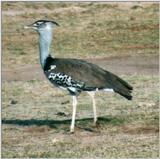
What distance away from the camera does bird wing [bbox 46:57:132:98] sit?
1180 centimetres

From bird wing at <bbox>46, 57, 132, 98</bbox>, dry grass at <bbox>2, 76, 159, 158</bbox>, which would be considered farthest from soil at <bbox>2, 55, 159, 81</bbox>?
bird wing at <bbox>46, 57, 132, 98</bbox>

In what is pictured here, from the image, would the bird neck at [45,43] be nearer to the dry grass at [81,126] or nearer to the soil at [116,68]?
the dry grass at [81,126]

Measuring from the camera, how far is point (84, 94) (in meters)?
16.2

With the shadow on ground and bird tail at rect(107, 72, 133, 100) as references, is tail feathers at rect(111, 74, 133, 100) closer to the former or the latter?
bird tail at rect(107, 72, 133, 100)

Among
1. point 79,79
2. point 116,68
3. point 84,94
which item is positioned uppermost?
point 79,79

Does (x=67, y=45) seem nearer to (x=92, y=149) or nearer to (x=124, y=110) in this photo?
(x=124, y=110)

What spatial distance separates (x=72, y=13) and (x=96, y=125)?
1979cm

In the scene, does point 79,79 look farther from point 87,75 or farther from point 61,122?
point 61,122

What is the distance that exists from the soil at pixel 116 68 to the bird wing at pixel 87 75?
7.06 meters

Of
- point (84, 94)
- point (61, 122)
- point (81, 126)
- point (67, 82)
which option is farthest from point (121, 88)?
point (84, 94)

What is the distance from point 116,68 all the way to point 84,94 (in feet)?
14.9

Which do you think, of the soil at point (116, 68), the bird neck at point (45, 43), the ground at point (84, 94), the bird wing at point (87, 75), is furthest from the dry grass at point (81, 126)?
the soil at point (116, 68)

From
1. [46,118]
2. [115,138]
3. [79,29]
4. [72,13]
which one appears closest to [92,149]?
[115,138]

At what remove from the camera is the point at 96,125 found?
12.2 meters
